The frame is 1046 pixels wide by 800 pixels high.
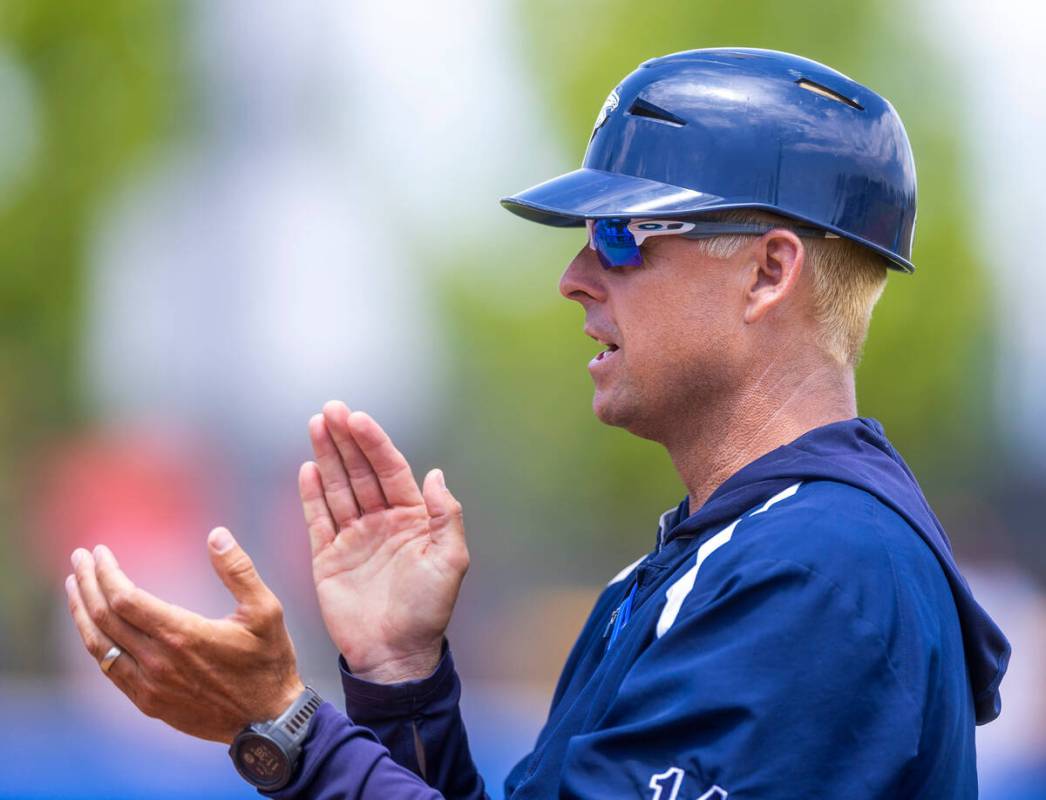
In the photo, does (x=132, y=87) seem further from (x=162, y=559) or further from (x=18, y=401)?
(x=162, y=559)

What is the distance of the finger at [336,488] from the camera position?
2799 millimetres

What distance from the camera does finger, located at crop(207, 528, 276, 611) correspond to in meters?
2.16

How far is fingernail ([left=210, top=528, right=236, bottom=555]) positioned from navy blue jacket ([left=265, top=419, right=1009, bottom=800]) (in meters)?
0.36

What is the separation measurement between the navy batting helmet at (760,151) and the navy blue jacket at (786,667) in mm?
431

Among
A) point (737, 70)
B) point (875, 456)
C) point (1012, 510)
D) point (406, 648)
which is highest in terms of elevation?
point (737, 70)

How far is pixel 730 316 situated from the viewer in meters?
2.42

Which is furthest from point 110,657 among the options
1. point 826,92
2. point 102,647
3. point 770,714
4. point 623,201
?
point 826,92

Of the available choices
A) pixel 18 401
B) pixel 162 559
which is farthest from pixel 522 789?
pixel 18 401

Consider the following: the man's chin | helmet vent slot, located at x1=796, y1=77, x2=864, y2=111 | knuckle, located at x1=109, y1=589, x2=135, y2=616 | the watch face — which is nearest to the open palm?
the man's chin

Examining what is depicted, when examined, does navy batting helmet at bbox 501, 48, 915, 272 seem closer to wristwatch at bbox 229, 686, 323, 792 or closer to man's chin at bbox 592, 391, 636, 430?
man's chin at bbox 592, 391, 636, 430

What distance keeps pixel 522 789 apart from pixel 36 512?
11.8m

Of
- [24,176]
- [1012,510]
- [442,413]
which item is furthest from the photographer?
[442,413]

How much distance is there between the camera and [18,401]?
44.2 feet

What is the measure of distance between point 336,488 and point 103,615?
733 millimetres
